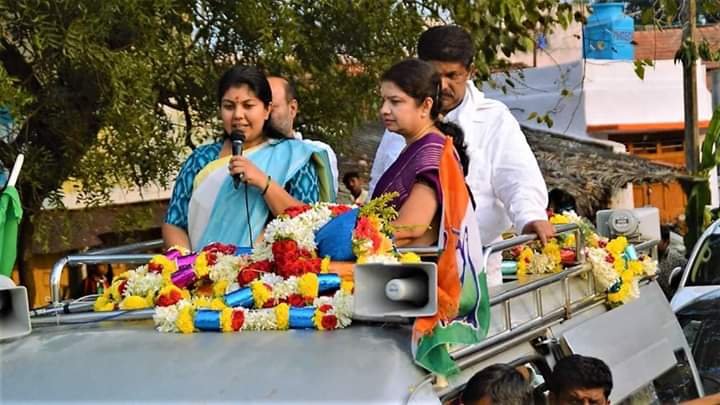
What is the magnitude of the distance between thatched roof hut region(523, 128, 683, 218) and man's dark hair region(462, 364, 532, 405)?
1470cm

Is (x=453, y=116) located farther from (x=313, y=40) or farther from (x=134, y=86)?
(x=313, y=40)

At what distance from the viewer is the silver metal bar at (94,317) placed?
341 cm

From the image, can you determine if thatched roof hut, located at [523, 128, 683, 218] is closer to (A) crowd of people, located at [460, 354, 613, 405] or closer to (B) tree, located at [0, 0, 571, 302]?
(B) tree, located at [0, 0, 571, 302]

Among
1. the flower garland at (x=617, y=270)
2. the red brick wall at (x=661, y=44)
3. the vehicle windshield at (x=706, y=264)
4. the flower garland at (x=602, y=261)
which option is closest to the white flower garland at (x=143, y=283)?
the flower garland at (x=602, y=261)

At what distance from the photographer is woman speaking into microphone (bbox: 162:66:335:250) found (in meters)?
4.07

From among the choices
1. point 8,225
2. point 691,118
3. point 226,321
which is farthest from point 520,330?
point 691,118

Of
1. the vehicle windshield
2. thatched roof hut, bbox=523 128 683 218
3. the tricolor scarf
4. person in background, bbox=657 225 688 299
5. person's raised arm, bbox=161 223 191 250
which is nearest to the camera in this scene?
the tricolor scarf

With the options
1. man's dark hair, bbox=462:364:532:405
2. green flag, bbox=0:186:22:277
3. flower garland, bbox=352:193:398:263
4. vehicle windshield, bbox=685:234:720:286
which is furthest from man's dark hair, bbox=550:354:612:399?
vehicle windshield, bbox=685:234:720:286

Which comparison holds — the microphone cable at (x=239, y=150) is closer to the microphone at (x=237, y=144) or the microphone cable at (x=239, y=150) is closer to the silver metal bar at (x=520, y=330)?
the microphone at (x=237, y=144)

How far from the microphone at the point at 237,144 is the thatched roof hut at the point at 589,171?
14.0 m

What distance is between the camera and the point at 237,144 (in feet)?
13.4

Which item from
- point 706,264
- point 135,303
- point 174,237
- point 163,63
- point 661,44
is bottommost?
point 706,264

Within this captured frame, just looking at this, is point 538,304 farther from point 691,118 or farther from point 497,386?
point 691,118

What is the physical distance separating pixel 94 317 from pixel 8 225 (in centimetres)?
80
